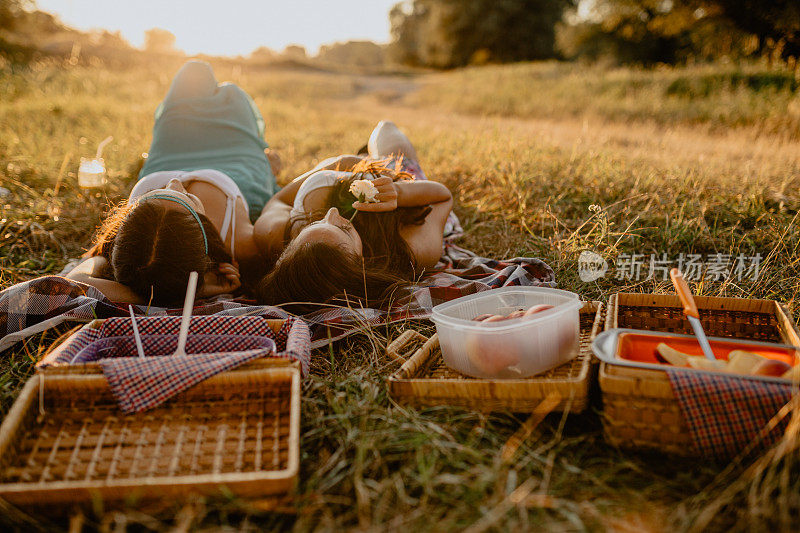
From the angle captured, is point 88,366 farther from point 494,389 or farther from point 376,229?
point 376,229

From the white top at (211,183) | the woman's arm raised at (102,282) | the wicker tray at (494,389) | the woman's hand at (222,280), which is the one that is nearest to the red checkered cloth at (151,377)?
the wicker tray at (494,389)

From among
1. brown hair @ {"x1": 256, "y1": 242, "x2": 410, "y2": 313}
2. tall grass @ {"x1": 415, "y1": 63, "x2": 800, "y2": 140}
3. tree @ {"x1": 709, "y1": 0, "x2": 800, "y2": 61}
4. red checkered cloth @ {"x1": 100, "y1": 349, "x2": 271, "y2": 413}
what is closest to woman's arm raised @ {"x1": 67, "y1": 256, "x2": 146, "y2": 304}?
brown hair @ {"x1": 256, "y1": 242, "x2": 410, "y2": 313}

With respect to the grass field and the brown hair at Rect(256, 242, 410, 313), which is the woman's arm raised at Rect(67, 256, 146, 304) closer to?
the grass field

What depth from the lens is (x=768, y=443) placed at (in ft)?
3.77

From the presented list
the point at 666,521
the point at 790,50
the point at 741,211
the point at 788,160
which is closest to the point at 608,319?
the point at 666,521

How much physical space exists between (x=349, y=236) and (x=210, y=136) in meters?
1.71

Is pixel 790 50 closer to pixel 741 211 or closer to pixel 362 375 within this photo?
pixel 741 211

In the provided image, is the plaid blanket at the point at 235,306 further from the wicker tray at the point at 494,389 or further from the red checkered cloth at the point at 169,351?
the wicker tray at the point at 494,389

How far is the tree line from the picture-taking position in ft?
40.6

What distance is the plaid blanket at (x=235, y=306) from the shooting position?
1.85m

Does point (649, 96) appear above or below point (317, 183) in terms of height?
above

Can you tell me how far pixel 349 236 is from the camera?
2229 millimetres

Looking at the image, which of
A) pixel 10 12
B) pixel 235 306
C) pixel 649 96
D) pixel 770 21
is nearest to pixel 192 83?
pixel 235 306

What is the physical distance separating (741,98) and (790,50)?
513 cm
